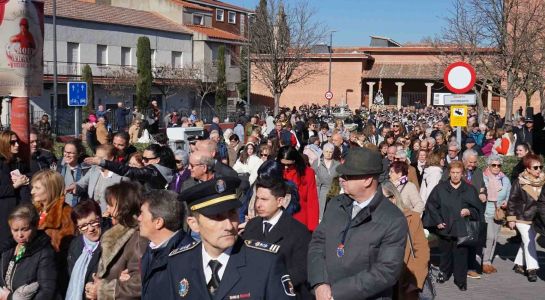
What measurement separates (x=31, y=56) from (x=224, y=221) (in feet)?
19.0

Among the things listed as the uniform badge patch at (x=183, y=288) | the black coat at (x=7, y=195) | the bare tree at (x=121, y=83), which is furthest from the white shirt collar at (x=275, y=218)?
the bare tree at (x=121, y=83)

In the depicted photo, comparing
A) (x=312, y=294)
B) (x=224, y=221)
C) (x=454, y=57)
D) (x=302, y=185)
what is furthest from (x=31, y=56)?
(x=454, y=57)

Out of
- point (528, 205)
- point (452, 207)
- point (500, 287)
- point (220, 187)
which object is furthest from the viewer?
point (528, 205)

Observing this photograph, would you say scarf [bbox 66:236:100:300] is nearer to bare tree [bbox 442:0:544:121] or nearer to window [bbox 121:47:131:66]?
bare tree [bbox 442:0:544:121]

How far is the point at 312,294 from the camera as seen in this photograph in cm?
557

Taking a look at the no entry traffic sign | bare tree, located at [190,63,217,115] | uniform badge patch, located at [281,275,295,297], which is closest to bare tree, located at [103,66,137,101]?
bare tree, located at [190,63,217,115]

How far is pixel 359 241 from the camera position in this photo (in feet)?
15.7

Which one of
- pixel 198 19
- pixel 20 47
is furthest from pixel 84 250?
pixel 198 19

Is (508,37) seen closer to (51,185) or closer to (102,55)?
(51,185)

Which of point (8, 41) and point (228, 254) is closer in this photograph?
point (228, 254)

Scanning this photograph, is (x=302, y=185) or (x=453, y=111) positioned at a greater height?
(x=453, y=111)

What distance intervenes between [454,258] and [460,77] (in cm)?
378

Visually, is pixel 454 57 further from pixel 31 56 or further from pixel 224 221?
pixel 224 221

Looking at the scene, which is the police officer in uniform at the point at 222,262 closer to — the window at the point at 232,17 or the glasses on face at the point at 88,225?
the glasses on face at the point at 88,225
